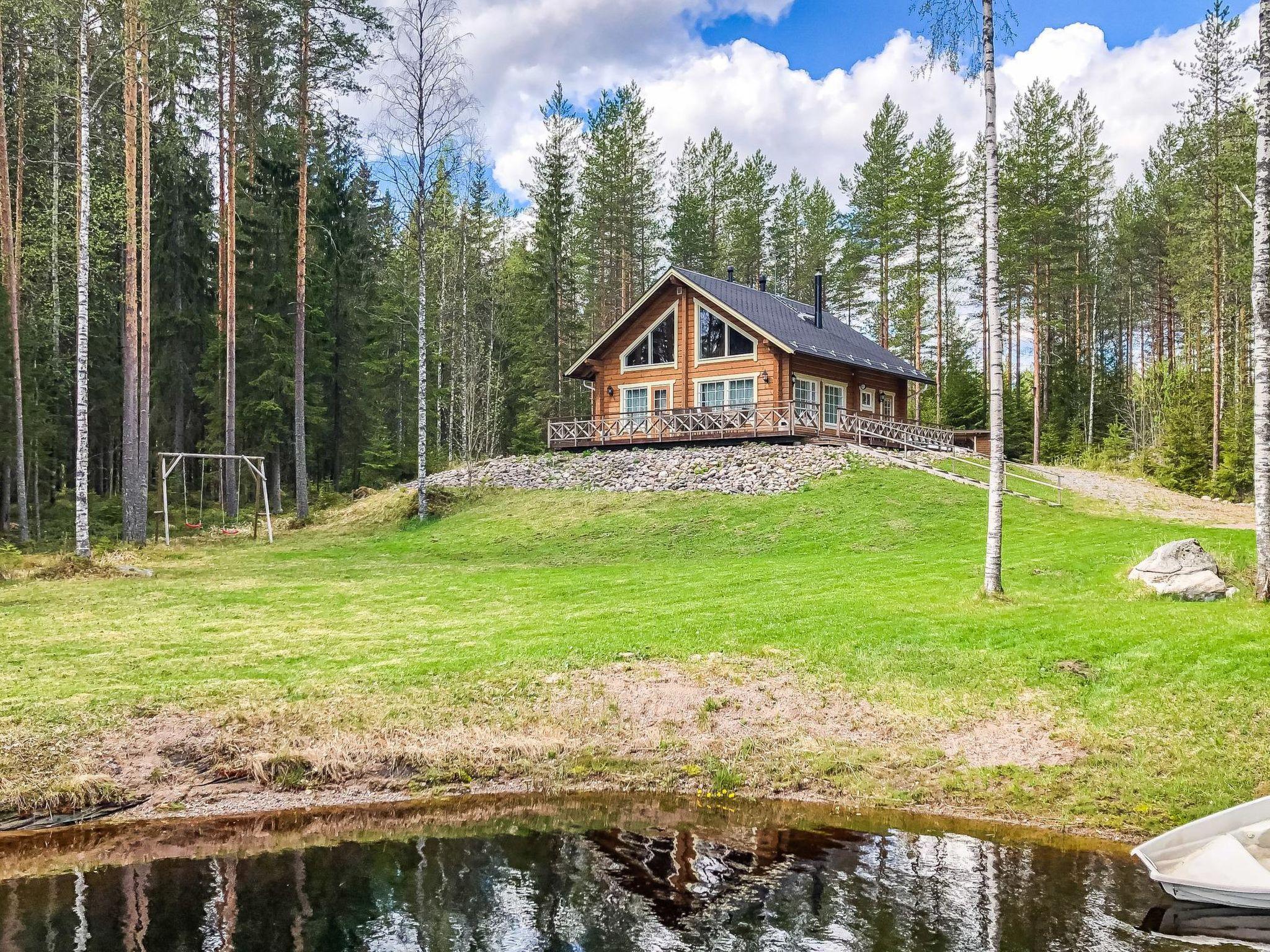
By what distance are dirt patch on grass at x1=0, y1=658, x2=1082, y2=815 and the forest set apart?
38.2 ft

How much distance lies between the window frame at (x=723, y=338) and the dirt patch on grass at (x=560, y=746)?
21.1m

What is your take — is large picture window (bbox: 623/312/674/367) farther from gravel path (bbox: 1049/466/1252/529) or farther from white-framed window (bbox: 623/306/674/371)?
gravel path (bbox: 1049/466/1252/529)

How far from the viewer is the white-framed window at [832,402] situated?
29594 mm

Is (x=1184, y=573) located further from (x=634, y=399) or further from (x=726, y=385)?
(x=634, y=399)

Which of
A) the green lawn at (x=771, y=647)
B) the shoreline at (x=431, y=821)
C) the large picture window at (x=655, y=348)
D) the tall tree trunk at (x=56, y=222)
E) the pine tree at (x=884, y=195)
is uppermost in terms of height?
the pine tree at (x=884, y=195)

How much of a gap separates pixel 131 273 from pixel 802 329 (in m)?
21.6

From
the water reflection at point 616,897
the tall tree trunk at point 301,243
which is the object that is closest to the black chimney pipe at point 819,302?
the tall tree trunk at point 301,243

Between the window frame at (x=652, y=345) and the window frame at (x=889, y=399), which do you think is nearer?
the window frame at (x=652, y=345)

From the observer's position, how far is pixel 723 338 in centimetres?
2928

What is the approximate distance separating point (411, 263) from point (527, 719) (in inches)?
1507

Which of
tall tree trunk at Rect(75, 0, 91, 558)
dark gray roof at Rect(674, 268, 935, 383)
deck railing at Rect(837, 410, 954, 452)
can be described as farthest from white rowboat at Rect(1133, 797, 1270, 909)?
dark gray roof at Rect(674, 268, 935, 383)

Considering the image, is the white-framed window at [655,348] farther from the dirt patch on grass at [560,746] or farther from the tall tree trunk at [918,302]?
the dirt patch on grass at [560,746]

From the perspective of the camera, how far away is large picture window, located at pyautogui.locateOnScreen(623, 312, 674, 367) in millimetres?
30453

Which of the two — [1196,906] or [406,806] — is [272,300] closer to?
[406,806]
